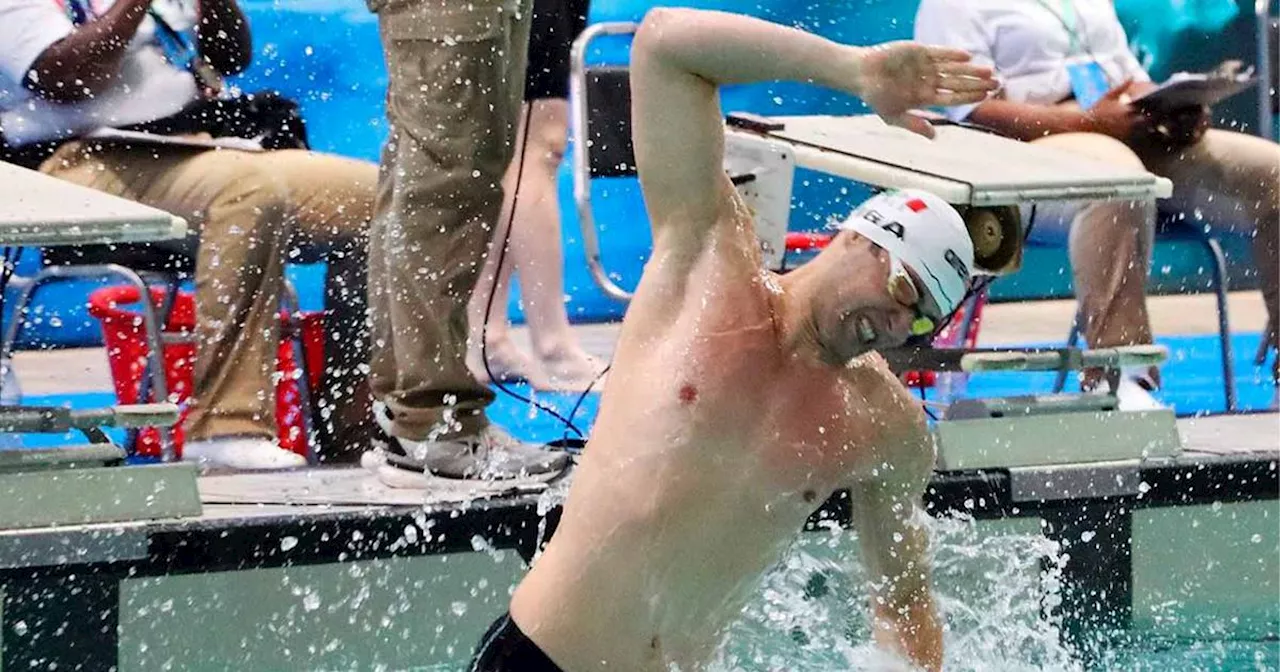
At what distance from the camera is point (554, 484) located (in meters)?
4.01

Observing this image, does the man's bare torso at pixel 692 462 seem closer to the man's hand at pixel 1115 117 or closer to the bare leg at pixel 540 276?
the bare leg at pixel 540 276

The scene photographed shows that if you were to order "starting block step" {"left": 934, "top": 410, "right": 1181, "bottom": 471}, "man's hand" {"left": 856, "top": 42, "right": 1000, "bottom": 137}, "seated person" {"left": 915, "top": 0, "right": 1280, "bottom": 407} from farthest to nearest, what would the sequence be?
"seated person" {"left": 915, "top": 0, "right": 1280, "bottom": 407}
"starting block step" {"left": 934, "top": 410, "right": 1181, "bottom": 471}
"man's hand" {"left": 856, "top": 42, "right": 1000, "bottom": 137}

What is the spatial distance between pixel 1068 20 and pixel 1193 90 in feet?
1.80

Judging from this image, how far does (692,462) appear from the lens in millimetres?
2859

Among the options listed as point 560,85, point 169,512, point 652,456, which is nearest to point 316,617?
point 169,512

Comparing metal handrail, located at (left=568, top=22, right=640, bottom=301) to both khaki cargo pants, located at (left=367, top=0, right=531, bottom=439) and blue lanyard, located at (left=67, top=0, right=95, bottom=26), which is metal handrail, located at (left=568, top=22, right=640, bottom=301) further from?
blue lanyard, located at (left=67, top=0, right=95, bottom=26)

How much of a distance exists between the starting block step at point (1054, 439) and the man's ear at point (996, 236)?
14.4 inches

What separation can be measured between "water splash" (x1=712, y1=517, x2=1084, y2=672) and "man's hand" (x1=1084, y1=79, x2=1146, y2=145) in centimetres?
150

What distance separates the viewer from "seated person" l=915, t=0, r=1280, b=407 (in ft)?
17.7

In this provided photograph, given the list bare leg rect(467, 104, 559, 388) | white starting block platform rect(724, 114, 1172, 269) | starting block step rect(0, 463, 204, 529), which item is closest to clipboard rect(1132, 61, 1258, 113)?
white starting block platform rect(724, 114, 1172, 269)

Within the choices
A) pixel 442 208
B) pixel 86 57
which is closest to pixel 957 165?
pixel 442 208

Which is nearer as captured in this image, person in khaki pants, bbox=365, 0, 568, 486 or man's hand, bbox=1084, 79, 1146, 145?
person in khaki pants, bbox=365, 0, 568, 486

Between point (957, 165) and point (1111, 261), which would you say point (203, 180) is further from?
point (1111, 261)

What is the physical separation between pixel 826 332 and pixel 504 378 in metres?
2.94
